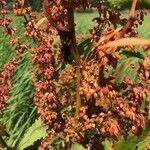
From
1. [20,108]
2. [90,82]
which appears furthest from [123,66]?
[20,108]

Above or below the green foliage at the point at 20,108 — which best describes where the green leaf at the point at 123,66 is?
above

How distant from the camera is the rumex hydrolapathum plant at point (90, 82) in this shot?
5.73ft

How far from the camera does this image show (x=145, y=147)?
2.68 meters

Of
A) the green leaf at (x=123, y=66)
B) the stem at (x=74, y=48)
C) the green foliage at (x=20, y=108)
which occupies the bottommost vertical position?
the green foliage at (x=20, y=108)

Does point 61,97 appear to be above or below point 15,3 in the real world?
below

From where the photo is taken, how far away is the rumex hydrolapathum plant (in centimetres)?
175

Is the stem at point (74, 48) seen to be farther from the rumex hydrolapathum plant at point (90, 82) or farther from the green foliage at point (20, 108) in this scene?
the green foliage at point (20, 108)

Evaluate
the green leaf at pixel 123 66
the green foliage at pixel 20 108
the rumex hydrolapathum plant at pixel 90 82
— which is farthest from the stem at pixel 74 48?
the green foliage at pixel 20 108

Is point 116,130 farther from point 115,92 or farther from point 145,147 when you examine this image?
point 145,147

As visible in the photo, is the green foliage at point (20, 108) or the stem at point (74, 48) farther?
the green foliage at point (20, 108)

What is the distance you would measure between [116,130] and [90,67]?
0.26m

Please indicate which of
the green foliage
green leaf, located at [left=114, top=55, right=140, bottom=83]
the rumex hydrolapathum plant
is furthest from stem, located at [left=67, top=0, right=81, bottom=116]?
the green foliage

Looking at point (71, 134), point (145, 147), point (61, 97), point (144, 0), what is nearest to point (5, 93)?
point (61, 97)

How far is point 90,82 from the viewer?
182 cm
